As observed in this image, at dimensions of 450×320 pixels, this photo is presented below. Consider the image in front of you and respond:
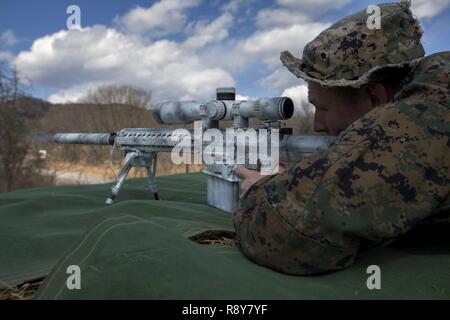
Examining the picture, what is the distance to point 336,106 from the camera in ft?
6.86

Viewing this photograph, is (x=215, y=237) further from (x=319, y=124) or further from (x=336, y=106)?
(x=336, y=106)

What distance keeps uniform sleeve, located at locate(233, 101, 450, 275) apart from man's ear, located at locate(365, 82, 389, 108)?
0.31m

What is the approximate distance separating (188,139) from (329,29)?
1.98m

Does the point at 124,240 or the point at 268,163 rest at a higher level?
the point at 268,163

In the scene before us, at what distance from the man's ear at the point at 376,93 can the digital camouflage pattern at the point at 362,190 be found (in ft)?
0.88

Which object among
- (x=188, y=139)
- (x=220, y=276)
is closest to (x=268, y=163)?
(x=188, y=139)

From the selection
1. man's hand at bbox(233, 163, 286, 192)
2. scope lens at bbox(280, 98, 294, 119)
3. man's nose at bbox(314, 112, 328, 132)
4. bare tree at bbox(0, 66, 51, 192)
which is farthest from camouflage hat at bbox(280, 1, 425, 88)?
bare tree at bbox(0, 66, 51, 192)

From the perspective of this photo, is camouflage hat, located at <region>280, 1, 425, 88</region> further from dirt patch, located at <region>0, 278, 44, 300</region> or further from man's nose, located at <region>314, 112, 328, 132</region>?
dirt patch, located at <region>0, 278, 44, 300</region>

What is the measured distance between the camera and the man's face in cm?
204

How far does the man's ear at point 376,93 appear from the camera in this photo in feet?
6.52

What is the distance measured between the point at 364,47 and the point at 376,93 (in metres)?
0.23

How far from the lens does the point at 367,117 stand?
1711 mm
